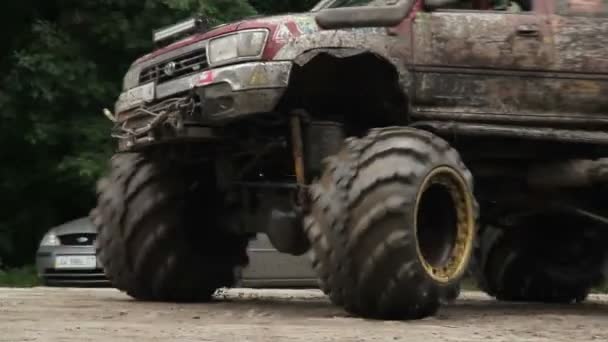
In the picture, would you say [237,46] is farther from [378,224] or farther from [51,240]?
[51,240]

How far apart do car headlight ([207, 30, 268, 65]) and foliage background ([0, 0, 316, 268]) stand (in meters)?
11.0

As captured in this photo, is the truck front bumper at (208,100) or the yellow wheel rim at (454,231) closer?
the yellow wheel rim at (454,231)

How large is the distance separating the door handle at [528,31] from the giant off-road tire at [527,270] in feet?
8.54

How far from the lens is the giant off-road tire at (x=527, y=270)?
470 inches

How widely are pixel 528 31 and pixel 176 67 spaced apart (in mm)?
2486

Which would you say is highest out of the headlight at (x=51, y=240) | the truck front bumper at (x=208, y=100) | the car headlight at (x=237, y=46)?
the car headlight at (x=237, y=46)

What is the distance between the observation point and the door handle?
9.70 metres

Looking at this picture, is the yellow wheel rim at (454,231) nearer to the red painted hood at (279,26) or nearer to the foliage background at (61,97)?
the red painted hood at (279,26)

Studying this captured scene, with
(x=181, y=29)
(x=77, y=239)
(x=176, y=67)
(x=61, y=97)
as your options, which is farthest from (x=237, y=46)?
(x=61, y=97)

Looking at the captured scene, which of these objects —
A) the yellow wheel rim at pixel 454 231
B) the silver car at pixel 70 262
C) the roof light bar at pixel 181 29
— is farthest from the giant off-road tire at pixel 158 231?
the silver car at pixel 70 262

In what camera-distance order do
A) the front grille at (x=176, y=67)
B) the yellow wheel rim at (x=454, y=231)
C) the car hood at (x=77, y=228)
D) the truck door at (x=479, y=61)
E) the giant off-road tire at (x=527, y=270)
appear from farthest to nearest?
1. the car hood at (x=77, y=228)
2. the giant off-road tire at (x=527, y=270)
3. the front grille at (x=176, y=67)
4. the truck door at (x=479, y=61)
5. the yellow wheel rim at (x=454, y=231)

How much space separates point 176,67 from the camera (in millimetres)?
9922

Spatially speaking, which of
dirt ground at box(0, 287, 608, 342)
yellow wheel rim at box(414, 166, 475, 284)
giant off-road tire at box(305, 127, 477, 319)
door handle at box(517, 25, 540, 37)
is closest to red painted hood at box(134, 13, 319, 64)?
giant off-road tire at box(305, 127, 477, 319)

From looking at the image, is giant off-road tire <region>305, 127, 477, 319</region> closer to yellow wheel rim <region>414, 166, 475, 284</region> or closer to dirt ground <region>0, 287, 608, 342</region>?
yellow wheel rim <region>414, 166, 475, 284</region>
